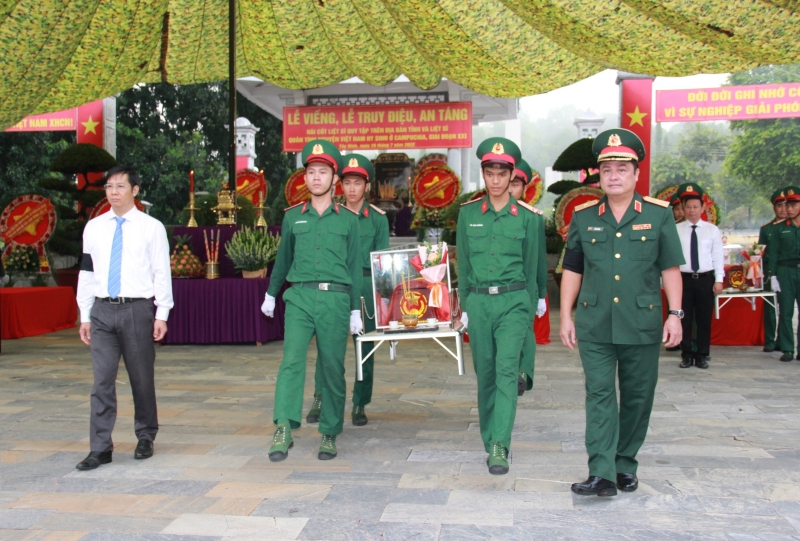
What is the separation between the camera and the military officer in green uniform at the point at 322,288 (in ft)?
14.7

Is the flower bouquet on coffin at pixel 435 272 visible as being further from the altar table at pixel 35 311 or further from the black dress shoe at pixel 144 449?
the altar table at pixel 35 311

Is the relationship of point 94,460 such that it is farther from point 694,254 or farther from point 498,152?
point 694,254

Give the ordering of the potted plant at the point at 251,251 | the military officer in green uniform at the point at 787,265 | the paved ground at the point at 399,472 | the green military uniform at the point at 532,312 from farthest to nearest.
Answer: the potted plant at the point at 251,251 → the military officer in green uniform at the point at 787,265 → the green military uniform at the point at 532,312 → the paved ground at the point at 399,472

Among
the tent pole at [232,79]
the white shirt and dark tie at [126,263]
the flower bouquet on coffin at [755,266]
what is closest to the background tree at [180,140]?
the tent pole at [232,79]

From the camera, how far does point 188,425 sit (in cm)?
532

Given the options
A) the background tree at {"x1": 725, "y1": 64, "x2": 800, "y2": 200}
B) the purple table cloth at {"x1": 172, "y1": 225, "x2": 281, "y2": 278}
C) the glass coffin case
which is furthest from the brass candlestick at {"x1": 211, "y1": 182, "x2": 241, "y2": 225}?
the background tree at {"x1": 725, "y1": 64, "x2": 800, "y2": 200}

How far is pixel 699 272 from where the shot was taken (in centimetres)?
789

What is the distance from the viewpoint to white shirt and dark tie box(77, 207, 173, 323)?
4367 mm

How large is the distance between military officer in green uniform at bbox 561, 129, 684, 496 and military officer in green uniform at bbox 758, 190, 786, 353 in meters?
5.57

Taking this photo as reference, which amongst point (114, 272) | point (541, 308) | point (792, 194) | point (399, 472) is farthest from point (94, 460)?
point (792, 194)

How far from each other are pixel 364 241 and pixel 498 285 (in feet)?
5.16

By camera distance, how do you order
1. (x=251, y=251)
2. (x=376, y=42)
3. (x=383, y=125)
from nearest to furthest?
(x=251, y=251) < (x=376, y=42) < (x=383, y=125)

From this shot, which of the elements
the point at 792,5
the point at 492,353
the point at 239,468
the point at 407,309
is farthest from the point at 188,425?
the point at 792,5

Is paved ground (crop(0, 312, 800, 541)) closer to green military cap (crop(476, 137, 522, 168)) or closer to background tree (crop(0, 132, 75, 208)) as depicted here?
green military cap (crop(476, 137, 522, 168))
